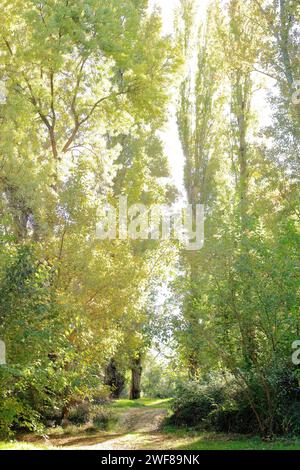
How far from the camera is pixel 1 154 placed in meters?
12.0

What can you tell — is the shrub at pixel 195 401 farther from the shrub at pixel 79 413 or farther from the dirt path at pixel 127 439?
the shrub at pixel 79 413

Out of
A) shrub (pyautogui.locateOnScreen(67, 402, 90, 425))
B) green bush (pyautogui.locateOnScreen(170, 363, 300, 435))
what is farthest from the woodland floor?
A: shrub (pyautogui.locateOnScreen(67, 402, 90, 425))

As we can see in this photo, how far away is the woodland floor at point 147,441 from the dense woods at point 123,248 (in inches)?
23.0

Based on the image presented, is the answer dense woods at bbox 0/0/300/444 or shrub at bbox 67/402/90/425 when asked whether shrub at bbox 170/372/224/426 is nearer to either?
dense woods at bbox 0/0/300/444

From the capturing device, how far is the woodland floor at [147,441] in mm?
9328

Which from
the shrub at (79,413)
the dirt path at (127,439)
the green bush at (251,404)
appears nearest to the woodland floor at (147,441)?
the dirt path at (127,439)

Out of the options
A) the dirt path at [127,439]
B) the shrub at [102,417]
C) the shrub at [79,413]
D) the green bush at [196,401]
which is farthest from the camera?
the shrub at [102,417]

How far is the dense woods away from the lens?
33.4 feet

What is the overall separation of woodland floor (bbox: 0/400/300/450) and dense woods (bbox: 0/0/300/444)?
58 centimetres

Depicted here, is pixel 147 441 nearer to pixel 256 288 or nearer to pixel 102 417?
pixel 102 417

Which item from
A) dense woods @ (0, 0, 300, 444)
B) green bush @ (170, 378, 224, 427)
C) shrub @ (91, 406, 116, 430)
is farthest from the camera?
shrub @ (91, 406, 116, 430)

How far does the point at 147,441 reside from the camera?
474 inches

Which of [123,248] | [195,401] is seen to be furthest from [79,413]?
[123,248]
